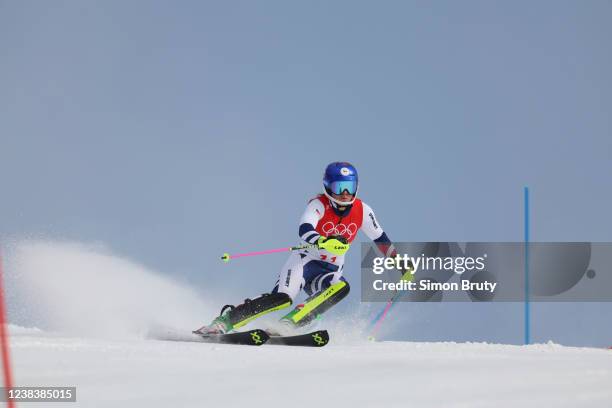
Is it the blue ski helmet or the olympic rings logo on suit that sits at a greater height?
the blue ski helmet

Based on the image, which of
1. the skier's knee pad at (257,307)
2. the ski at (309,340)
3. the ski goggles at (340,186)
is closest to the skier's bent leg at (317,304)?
the skier's knee pad at (257,307)

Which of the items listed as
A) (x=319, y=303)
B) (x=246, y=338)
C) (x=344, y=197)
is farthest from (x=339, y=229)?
(x=246, y=338)

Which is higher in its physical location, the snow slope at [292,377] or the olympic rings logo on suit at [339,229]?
the olympic rings logo on suit at [339,229]

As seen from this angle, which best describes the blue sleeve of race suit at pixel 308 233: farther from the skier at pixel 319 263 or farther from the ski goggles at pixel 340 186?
the ski goggles at pixel 340 186

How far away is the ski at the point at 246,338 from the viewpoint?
7.88 metres

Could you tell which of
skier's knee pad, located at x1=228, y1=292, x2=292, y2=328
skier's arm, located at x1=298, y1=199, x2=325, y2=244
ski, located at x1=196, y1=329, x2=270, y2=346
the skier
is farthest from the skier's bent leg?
skier's arm, located at x1=298, y1=199, x2=325, y2=244

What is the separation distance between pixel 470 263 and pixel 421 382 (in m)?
5.33

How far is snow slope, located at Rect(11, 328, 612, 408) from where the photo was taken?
4.94 metres

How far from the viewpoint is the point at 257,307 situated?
328 inches

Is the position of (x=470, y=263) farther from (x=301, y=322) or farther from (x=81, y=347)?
(x=81, y=347)

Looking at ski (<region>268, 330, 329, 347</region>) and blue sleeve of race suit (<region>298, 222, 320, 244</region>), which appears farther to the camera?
blue sleeve of race suit (<region>298, 222, 320, 244</region>)

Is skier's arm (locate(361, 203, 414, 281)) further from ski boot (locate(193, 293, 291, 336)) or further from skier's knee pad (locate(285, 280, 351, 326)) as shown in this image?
ski boot (locate(193, 293, 291, 336))

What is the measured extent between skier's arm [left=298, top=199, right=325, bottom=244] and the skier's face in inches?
7.7

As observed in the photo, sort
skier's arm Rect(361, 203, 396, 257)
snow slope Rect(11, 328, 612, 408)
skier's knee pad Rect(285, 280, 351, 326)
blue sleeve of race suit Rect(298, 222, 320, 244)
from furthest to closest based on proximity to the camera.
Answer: skier's arm Rect(361, 203, 396, 257) < skier's knee pad Rect(285, 280, 351, 326) < blue sleeve of race suit Rect(298, 222, 320, 244) < snow slope Rect(11, 328, 612, 408)
